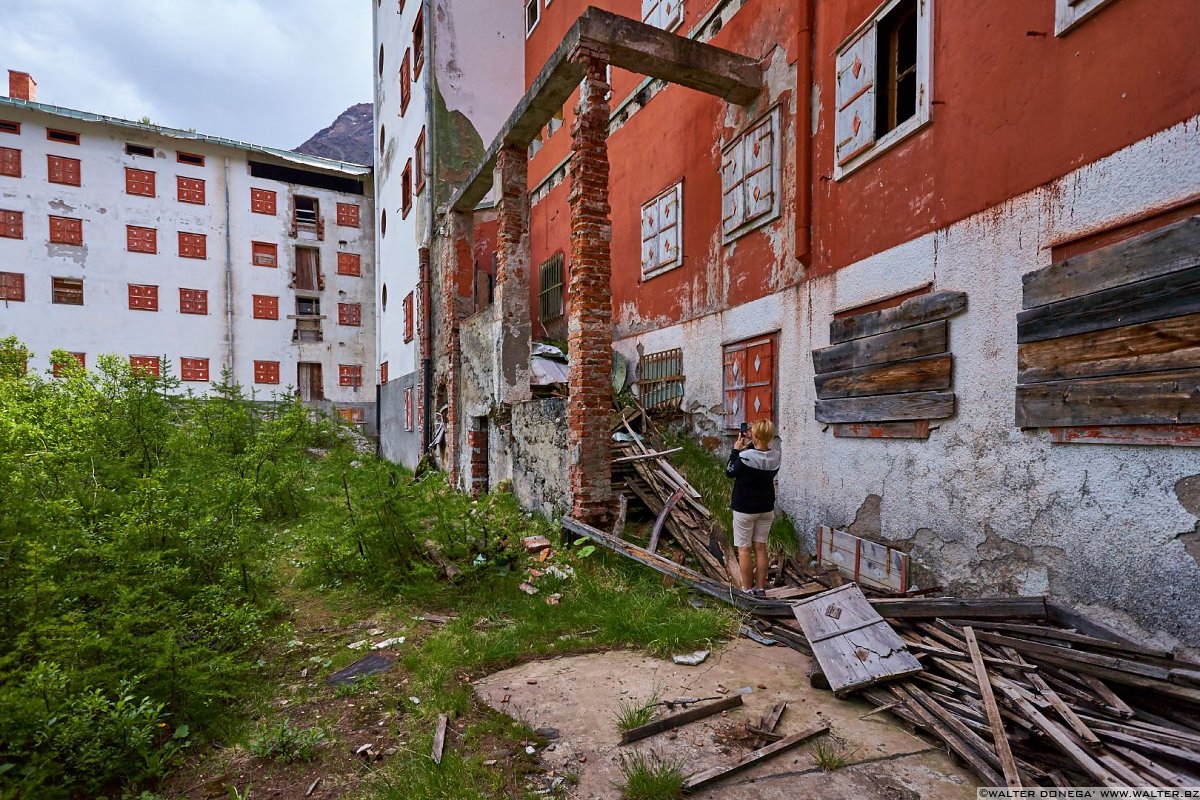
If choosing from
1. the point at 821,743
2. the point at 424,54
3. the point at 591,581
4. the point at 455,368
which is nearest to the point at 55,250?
the point at 424,54

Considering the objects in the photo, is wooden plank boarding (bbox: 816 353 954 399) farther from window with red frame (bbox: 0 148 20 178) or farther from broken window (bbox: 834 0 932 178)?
window with red frame (bbox: 0 148 20 178)

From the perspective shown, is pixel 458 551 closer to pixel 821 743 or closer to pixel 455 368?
pixel 821 743

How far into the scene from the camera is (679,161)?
29.8ft

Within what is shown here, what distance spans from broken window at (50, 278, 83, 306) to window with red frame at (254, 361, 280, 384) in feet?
21.9

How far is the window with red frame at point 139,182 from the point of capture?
23.3 metres

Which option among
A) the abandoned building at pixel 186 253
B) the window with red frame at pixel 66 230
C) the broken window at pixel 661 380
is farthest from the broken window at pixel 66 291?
the broken window at pixel 661 380

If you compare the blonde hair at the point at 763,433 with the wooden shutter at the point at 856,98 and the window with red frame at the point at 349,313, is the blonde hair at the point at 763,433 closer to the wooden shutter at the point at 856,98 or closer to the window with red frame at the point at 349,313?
the wooden shutter at the point at 856,98

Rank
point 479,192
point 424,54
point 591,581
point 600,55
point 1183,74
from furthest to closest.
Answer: point 424,54, point 479,192, point 600,55, point 591,581, point 1183,74

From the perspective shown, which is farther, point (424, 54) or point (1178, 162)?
point (424, 54)

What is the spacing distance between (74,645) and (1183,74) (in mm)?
7411

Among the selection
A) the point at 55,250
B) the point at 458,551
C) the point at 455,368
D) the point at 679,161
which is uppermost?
the point at 55,250

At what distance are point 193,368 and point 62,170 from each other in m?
9.13

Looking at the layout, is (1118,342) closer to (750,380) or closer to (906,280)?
(906,280)

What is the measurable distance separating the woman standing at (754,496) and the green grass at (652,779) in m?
2.54
